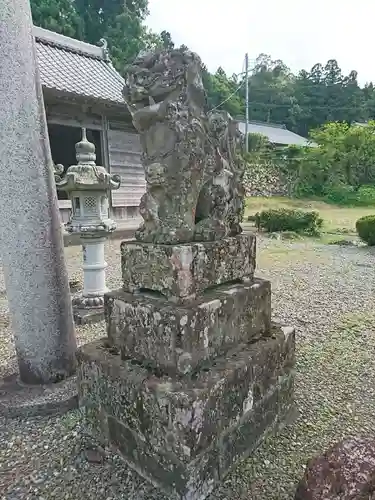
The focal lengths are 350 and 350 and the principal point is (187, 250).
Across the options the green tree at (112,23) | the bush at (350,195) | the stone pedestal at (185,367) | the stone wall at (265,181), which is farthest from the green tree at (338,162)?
the stone pedestal at (185,367)

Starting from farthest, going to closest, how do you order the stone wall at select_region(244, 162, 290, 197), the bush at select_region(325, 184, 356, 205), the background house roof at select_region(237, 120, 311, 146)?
the background house roof at select_region(237, 120, 311, 146), the stone wall at select_region(244, 162, 290, 197), the bush at select_region(325, 184, 356, 205)

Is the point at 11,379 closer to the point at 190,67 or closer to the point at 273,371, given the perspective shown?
the point at 273,371

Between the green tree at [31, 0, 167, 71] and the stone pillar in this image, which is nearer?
the stone pillar

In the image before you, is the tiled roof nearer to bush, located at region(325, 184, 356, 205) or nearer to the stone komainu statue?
the stone komainu statue

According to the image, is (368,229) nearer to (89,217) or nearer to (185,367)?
(89,217)

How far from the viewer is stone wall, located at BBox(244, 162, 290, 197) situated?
2373cm

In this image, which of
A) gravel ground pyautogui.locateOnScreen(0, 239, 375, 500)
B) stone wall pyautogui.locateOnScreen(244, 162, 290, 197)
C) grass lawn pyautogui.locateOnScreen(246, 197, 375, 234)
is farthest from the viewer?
stone wall pyautogui.locateOnScreen(244, 162, 290, 197)

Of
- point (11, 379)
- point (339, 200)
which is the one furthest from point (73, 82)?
point (339, 200)

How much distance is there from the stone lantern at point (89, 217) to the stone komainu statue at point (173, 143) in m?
2.35

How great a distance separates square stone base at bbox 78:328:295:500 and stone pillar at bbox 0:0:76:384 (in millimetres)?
619

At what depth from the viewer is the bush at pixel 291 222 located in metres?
12.1

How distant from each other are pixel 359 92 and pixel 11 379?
48.5m

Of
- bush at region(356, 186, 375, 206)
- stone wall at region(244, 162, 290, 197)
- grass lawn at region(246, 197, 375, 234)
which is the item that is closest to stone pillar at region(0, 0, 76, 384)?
grass lawn at region(246, 197, 375, 234)

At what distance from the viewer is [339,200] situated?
23125 mm
